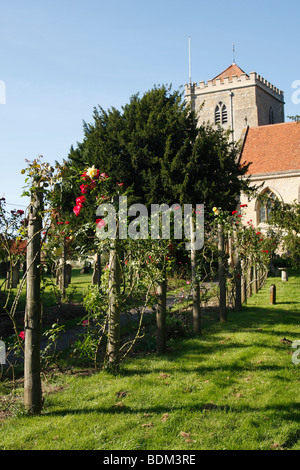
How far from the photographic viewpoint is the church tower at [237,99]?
40.6m

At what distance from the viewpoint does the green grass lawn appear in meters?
3.31

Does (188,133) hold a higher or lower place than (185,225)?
higher

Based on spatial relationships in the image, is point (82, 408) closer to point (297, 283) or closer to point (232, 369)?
point (232, 369)

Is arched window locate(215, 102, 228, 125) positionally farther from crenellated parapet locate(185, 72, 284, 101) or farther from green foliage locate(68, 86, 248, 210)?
green foliage locate(68, 86, 248, 210)

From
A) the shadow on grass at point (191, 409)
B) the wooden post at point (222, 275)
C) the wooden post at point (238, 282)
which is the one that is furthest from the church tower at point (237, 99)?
the shadow on grass at point (191, 409)

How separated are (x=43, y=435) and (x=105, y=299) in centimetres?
211

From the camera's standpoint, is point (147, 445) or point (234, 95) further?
point (234, 95)

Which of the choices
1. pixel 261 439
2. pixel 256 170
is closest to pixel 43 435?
pixel 261 439

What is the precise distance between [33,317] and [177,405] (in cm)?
173

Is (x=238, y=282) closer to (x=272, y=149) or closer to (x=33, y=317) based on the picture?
(x=33, y=317)

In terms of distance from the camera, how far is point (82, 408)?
3.96 metres

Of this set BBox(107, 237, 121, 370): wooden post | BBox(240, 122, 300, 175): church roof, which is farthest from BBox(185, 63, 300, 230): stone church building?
BBox(107, 237, 121, 370): wooden post

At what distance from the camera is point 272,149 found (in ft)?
95.1

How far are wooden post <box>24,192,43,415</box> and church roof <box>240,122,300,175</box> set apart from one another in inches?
1003
